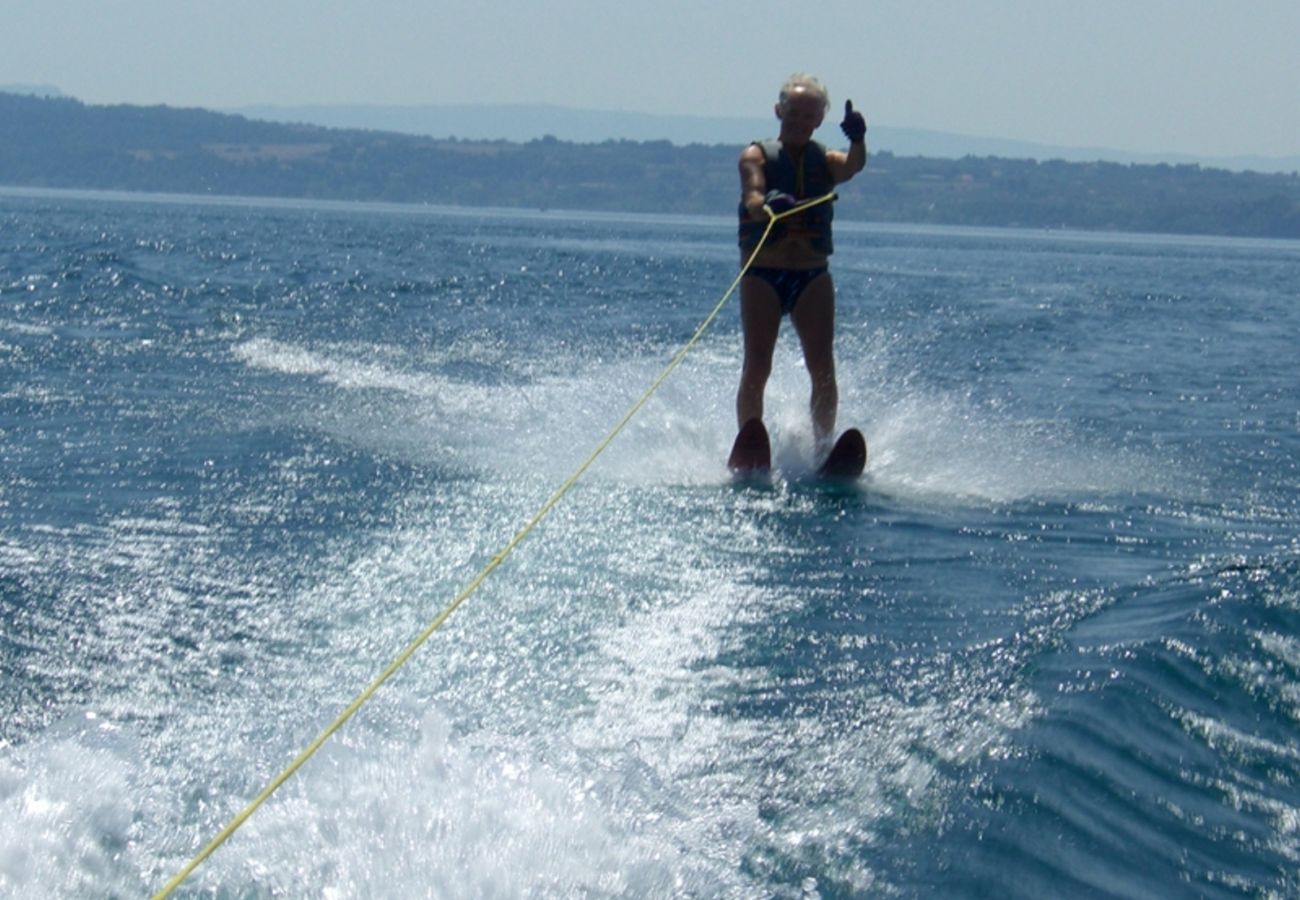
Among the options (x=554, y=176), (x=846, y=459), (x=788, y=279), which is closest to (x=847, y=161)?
(x=788, y=279)

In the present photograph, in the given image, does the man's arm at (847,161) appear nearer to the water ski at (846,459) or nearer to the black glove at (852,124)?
the black glove at (852,124)

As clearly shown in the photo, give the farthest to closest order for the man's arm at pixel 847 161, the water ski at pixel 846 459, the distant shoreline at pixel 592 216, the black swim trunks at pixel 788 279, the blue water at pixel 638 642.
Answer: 1. the distant shoreline at pixel 592 216
2. the black swim trunks at pixel 788 279
3. the man's arm at pixel 847 161
4. the water ski at pixel 846 459
5. the blue water at pixel 638 642

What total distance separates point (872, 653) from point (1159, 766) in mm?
833

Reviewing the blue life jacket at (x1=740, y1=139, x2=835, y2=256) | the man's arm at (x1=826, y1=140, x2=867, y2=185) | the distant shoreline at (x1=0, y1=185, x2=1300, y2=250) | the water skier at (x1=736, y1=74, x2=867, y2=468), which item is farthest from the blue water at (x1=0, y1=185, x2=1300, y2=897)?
the distant shoreline at (x1=0, y1=185, x2=1300, y2=250)

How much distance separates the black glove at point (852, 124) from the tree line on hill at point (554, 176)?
238 feet

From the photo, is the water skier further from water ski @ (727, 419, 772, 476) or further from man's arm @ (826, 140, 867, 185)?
water ski @ (727, 419, 772, 476)

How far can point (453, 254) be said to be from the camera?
91.0 ft

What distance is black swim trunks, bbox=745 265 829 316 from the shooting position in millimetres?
7293

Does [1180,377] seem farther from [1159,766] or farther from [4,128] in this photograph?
[4,128]

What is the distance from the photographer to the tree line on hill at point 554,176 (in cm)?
8169

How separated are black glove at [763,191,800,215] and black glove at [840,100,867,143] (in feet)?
1.13

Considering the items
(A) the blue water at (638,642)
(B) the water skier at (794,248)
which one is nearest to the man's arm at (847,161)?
(B) the water skier at (794,248)

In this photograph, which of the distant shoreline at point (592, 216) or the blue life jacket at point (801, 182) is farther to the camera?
the distant shoreline at point (592, 216)

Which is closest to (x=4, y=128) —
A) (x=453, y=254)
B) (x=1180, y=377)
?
(x=453, y=254)
